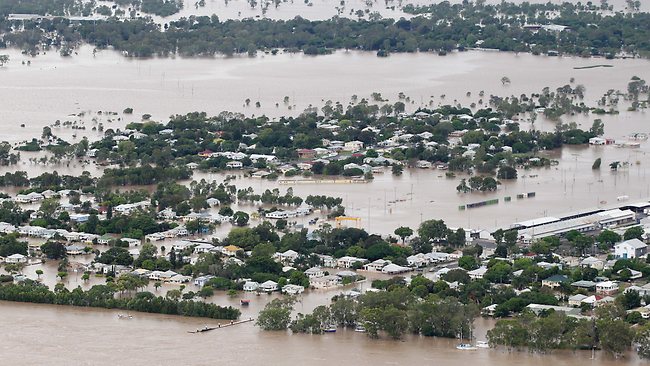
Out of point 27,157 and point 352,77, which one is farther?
point 352,77

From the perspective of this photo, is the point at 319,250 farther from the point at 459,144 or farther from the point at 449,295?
the point at 459,144

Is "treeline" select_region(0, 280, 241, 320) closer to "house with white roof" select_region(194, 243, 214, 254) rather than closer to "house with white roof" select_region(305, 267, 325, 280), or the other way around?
"house with white roof" select_region(305, 267, 325, 280)

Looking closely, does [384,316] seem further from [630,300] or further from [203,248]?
[203,248]

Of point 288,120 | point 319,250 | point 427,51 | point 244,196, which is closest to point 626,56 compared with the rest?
point 427,51

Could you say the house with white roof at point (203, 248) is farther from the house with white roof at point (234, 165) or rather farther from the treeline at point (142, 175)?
the house with white roof at point (234, 165)

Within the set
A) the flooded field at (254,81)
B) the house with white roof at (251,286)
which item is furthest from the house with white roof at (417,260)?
the flooded field at (254,81)

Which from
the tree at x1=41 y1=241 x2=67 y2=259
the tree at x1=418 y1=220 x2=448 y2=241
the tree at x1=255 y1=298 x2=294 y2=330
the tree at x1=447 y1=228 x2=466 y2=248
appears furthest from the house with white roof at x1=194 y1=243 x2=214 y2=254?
the tree at x1=255 y1=298 x2=294 y2=330
